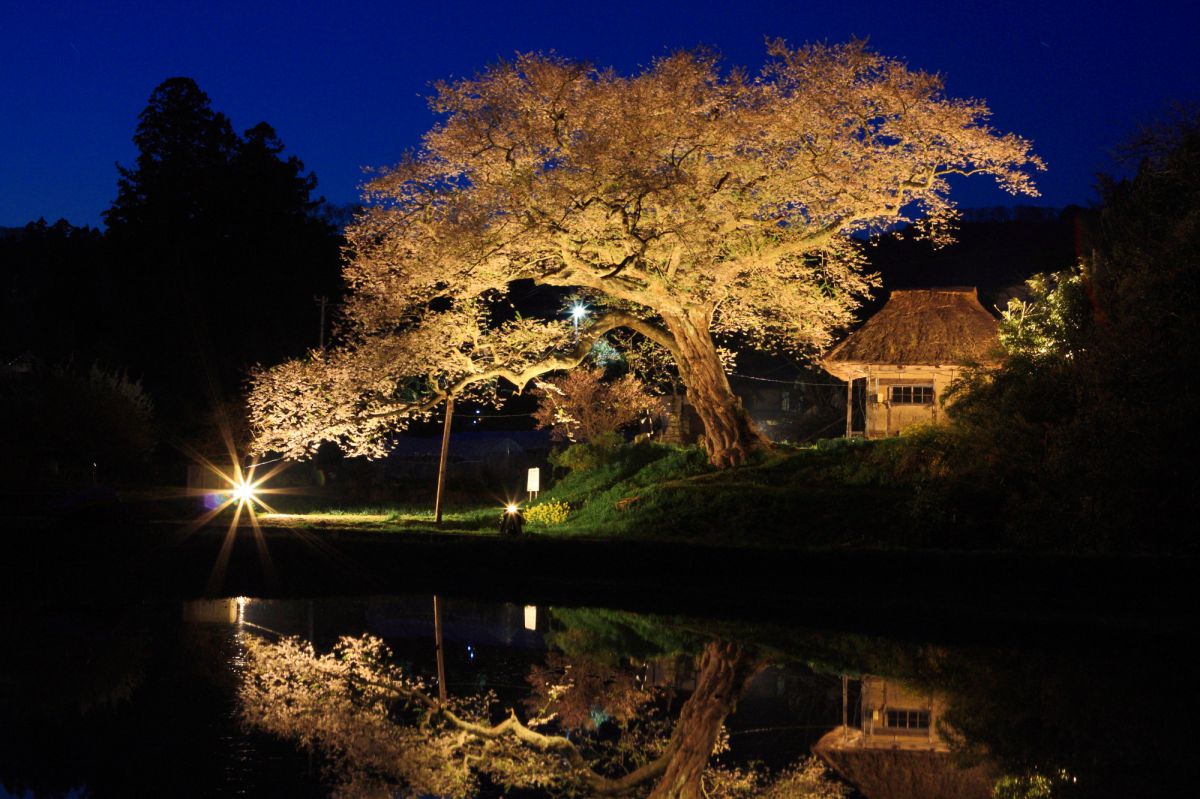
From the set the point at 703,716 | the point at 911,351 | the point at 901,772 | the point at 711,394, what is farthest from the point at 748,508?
the point at 901,772

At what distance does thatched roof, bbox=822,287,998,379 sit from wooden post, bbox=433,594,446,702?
17291mm

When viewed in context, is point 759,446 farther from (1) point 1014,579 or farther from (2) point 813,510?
(1) point 1014,579

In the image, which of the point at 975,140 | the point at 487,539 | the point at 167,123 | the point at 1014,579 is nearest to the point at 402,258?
the point at 487,539

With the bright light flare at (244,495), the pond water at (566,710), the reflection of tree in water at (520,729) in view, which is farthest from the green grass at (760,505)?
the bright light flare at (244,495)

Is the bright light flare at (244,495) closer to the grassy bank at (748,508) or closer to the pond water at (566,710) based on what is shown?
the grassy bank at (748,508)

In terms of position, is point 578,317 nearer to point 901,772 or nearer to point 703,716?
point 703,716

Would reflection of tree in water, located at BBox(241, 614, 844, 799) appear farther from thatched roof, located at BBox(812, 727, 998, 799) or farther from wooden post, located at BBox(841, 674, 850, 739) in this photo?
wooden post, located at BBox(841, 674, 850, 739)

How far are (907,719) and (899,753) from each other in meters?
1.19

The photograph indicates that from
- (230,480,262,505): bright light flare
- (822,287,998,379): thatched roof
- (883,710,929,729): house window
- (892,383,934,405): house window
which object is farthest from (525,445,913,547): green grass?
(230,480,262,505): bright light flare

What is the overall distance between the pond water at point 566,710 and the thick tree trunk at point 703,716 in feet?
0.12

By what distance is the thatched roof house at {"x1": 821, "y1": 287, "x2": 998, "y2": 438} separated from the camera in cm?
3098

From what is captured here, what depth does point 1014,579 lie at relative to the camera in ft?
55.5

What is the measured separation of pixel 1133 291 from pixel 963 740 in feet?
40.8

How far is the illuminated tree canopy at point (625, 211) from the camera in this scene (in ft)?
76.8
